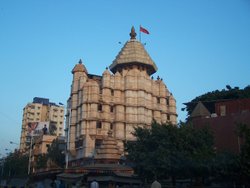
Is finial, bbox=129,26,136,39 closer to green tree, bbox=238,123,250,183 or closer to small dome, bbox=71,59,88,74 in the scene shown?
small dome, bbox=71,59,88,74

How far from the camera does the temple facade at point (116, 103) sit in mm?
58594

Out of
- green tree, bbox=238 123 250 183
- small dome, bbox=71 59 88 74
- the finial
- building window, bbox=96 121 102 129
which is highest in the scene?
the finial

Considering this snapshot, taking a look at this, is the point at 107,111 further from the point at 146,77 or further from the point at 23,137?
the point at 23,137

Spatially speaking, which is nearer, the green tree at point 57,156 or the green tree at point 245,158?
the green tree at point 245,158

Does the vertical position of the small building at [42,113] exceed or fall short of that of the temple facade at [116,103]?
it exceeds it

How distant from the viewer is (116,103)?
61188 mm

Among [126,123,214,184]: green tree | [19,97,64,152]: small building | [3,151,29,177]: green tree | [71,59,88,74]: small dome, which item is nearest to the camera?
[126,123,214,184]: green tree

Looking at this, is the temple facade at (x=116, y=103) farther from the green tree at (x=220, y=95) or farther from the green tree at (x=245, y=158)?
the green tree at (x=245, y=158)

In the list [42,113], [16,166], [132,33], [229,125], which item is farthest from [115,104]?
[42,113]

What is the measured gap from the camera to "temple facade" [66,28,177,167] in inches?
2307

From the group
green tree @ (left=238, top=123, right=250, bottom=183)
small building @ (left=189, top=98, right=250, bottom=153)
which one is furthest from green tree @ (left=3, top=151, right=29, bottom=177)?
green tree @ (left=238, top=123, right=250, bottom=183)

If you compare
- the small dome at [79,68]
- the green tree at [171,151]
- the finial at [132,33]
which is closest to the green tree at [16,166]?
the small dome at [79,68]

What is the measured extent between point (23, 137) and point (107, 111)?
7552 centimetres

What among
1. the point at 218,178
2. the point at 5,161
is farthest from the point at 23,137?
the point at 218,178
